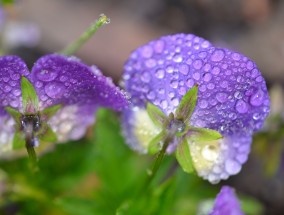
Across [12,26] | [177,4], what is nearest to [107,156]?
[12,26]

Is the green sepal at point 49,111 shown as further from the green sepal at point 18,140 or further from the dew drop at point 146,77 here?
the dew drop at point 146,77

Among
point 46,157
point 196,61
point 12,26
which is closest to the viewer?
point 196,61

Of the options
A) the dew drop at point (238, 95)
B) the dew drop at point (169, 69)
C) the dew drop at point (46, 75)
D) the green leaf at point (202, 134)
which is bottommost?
the green leaf at point (202, 134)

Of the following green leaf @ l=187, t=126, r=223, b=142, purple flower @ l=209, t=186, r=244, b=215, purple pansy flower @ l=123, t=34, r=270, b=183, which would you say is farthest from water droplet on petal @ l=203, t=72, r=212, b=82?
purple flower @ l=209, t=186, r=244, b=215

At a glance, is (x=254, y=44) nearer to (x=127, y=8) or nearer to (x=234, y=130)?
(x=127, y=8)

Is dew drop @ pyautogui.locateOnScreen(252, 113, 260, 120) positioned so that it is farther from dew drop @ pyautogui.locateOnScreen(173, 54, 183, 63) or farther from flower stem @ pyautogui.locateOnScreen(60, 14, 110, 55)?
flower stem @ pyautogui.locateOnScreen(60, 14, 110, 55)

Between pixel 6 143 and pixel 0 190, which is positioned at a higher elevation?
pixel 6 143

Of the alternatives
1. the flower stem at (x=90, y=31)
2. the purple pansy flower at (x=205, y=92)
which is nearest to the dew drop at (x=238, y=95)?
the purple pansy flower at (x=205, y=92)
